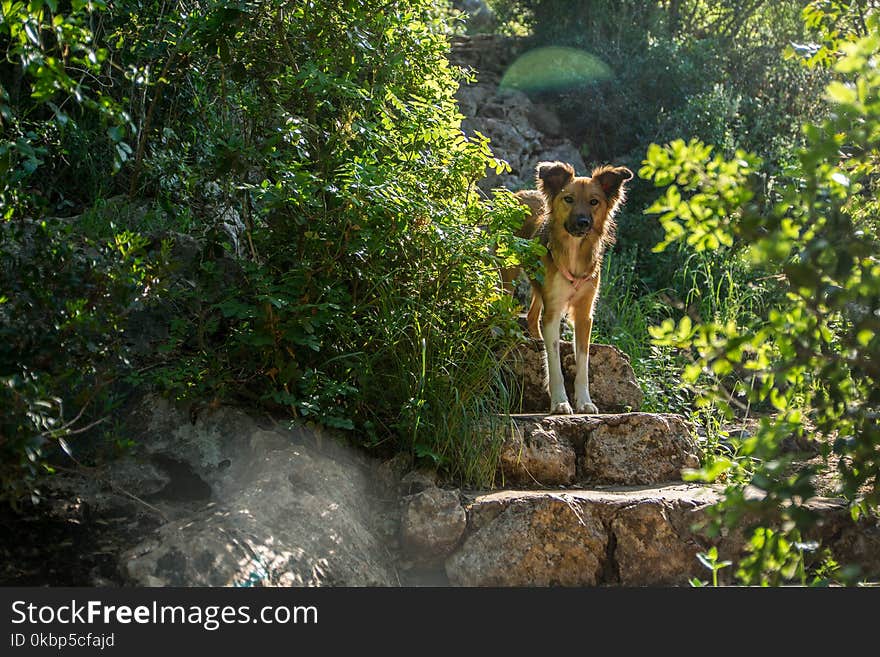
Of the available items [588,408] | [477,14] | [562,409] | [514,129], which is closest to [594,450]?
[562,409]

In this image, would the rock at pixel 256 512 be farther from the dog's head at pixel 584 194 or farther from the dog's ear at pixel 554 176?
the dog's ear at pixel 554 176

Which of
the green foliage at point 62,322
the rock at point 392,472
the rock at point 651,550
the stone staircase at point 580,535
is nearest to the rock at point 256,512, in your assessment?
the rock at point 392,472

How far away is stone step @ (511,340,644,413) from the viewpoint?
6590mm

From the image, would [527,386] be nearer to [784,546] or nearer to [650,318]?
[650,318]

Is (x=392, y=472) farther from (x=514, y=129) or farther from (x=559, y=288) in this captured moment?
(x=514, y=129)

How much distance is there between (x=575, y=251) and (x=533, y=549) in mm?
2440

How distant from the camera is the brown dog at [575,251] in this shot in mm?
6320

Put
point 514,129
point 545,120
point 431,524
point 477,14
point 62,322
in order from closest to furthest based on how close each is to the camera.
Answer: point 62,322 → point 431,524 → point 514,129 → point 545,120 → point 477,14

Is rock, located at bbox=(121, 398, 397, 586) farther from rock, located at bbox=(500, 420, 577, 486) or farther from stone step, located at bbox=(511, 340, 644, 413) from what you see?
stone step, located at bbox=(511, 340, 644, 413)

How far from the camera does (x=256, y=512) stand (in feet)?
14.1

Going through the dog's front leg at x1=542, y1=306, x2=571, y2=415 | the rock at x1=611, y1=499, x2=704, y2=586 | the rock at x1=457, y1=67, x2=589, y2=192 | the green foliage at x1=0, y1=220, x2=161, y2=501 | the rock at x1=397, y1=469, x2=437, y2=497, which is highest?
the rock at x1=457, y1=67, x2=589, y2=192

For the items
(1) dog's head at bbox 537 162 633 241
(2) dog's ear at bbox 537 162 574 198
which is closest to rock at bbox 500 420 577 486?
(1) dog's head at bbox 537 162 633 241

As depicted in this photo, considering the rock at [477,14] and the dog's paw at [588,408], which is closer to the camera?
the dog's paw at [588,408]

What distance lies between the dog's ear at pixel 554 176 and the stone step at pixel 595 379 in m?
1.10
